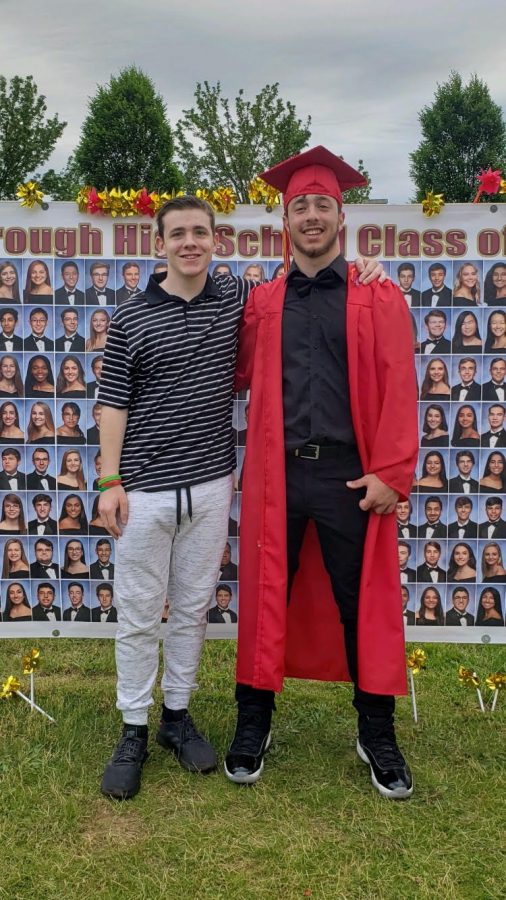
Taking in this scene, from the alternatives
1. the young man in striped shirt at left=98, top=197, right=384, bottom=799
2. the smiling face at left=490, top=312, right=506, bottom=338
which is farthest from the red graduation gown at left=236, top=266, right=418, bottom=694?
the smiling face at left=490, top=312, right=506, bottom=338

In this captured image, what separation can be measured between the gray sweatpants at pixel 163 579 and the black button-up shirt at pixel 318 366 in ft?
1.36

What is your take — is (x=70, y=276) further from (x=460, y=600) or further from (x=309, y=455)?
(x=460, y=600)

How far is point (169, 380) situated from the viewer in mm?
2875

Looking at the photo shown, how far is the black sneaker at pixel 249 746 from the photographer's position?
9.95ft

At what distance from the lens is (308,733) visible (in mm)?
3471

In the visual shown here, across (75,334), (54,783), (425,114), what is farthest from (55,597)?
(425,114)

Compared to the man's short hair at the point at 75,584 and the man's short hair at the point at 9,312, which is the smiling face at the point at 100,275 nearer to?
the man's short hair at the point at 9,312

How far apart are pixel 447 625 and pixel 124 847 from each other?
168 centimetres

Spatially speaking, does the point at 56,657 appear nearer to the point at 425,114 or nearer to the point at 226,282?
the point at 226,282

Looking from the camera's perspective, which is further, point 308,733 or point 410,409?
point 308,733

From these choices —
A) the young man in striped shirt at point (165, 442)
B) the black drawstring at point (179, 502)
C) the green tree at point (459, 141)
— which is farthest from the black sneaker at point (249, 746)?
the green tree at point (459, 141)

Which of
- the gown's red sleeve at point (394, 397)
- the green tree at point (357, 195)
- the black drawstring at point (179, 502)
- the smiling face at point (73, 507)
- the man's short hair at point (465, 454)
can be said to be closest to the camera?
the gown's red sleeve at point (394, 397)

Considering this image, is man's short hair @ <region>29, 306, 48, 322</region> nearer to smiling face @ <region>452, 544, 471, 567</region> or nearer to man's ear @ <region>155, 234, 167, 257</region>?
man's ear @ <region>155, 234, 167, 257</region>

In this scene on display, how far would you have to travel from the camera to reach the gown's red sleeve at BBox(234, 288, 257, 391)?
118 inches
